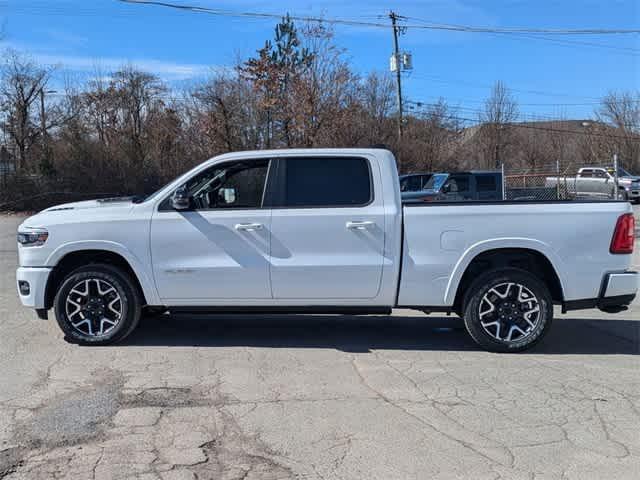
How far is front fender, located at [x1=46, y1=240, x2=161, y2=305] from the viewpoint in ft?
20.5

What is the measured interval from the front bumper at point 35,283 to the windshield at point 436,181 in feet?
48.7

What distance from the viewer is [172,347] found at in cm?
647

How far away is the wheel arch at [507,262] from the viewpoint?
20.0ft

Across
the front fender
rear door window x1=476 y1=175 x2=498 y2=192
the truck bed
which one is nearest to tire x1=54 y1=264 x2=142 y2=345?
the front fender

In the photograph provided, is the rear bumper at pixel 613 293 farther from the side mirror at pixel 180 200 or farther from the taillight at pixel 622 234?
the side mirror at pixel 180 200

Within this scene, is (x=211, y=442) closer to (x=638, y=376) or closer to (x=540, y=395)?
(x=540, y=395)

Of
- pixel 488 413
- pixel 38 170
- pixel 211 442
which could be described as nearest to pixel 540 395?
pixel 488 413

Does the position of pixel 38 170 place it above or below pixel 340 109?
below

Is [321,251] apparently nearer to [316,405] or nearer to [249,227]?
[249,227]

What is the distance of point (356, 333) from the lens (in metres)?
7.11

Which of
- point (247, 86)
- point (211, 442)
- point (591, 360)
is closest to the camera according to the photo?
point (211, 442)

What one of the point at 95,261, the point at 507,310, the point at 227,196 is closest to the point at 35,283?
the point at 95,261

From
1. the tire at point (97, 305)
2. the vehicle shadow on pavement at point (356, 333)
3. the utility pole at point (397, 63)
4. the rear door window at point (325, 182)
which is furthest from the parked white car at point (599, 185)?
the tire at point (97, 305)

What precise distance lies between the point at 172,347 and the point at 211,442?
2.41 m
